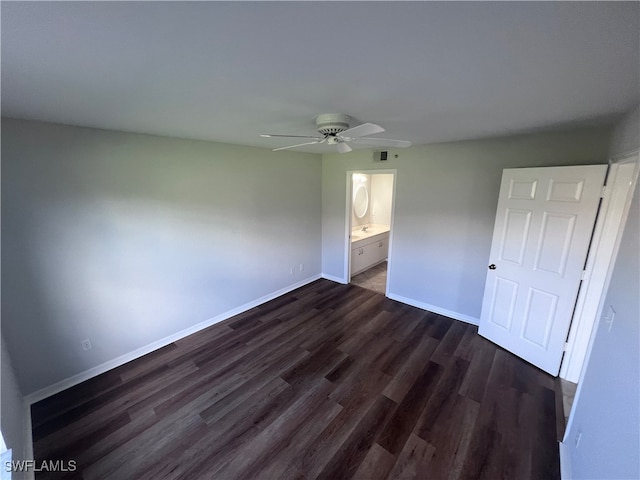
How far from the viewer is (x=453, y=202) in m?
3.22

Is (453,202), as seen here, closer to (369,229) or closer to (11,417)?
(369,229)

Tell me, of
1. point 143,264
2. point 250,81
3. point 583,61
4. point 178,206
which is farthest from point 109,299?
point 583,61

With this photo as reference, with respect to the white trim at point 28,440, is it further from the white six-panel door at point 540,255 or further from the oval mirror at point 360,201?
the oval mirror at point 360,201

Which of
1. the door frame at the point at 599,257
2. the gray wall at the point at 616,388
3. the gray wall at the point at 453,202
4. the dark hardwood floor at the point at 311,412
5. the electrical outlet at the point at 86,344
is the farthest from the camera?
the gray wall at the point at 453,202

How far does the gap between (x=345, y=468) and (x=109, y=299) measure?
8.26 feet

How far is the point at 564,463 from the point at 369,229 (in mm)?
4509

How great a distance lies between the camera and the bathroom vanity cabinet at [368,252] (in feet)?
16.2

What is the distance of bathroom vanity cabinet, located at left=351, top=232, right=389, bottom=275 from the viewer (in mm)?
4929

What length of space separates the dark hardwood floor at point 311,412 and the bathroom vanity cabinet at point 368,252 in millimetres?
1951

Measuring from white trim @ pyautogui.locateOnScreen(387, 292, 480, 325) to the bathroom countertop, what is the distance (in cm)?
132

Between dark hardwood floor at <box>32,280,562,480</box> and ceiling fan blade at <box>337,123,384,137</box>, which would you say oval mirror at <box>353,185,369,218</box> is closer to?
dark hardwood floor at <box>32,280,562,480</box>

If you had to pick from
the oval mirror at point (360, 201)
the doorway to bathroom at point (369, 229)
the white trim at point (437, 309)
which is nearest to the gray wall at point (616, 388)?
the white trim at point (437, 309)

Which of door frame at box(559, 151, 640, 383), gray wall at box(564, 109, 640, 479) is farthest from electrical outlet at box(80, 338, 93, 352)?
door frame at box(559, 151, 640, 383)

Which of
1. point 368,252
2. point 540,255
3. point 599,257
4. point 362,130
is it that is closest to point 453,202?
point 540,255
